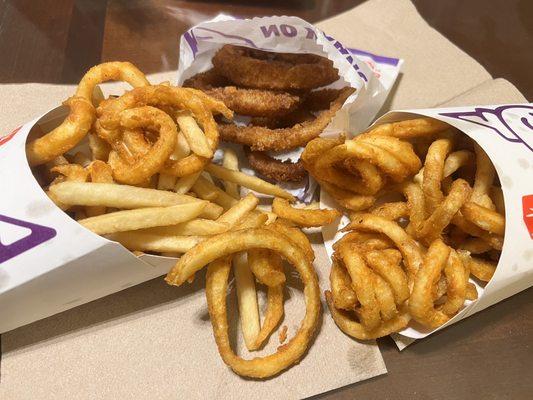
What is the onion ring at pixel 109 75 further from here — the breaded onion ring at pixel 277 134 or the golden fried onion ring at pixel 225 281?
the golden fried onion ring at pixel 225 281

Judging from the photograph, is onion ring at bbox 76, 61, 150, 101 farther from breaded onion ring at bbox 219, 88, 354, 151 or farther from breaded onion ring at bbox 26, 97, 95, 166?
breaded onion ring at bbox 219, 88, 354, 151

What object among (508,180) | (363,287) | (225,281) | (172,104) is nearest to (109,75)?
(172,104)

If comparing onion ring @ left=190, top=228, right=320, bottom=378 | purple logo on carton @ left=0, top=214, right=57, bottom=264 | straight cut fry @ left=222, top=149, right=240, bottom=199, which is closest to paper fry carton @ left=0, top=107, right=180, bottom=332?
purple logo on carton @ left=0, top=214, right=57, bottom=264

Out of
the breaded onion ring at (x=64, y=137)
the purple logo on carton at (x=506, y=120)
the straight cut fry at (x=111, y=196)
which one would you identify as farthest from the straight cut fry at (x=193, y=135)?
the purple logo on carton at (x=506, y=120)

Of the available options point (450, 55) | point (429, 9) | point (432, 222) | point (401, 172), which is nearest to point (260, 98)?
point (401, 172)

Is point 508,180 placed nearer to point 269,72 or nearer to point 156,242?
point 269,72

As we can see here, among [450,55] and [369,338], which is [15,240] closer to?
[369,338]
